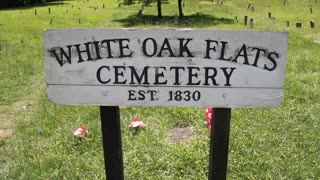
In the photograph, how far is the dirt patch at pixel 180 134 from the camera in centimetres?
569

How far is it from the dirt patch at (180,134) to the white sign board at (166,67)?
2.87m

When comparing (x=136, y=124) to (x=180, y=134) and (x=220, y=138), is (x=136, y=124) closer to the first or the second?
(x=180, y=134)

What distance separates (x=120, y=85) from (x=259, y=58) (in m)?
0.93

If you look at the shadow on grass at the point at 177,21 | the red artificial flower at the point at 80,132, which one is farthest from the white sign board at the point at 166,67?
the shadow on grass at the point at 177,21

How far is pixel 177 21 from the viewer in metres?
26.3

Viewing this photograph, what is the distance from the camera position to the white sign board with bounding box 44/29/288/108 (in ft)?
8.89

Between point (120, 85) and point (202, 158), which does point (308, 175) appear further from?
point (120, 85)

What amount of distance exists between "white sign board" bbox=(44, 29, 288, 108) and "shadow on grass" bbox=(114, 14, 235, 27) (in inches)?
869

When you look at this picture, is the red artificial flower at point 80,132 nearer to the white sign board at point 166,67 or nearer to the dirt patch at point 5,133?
the dirt patch at point 5,133

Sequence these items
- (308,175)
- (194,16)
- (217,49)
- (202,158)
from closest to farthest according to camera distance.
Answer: (217,49) < (308,175) < (202,158) < (194,16)

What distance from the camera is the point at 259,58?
2.73 metres

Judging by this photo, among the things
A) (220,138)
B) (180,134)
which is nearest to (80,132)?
(180,134)

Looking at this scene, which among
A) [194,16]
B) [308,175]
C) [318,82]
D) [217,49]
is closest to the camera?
[217,49]

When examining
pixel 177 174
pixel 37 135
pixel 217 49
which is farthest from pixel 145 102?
pixel 37 135
